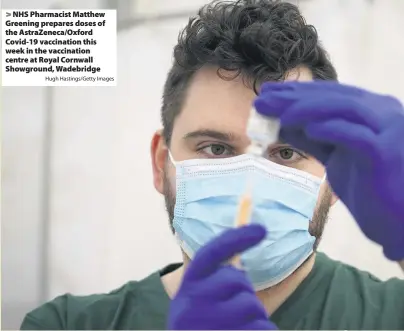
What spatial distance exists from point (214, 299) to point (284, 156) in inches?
12.2

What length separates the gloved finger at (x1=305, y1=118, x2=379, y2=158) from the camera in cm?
65

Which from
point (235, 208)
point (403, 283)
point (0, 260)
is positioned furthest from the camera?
point (0, 260)

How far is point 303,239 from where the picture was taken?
2.88 feet

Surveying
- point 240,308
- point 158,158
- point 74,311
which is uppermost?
point 158,158

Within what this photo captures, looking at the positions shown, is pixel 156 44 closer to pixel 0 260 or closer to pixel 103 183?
pixel 103 183

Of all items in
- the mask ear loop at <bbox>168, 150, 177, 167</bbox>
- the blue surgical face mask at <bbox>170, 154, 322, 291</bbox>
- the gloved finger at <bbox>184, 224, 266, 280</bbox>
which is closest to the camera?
the gloved finger at <bbox>184, 224, 266, 280</bbox>

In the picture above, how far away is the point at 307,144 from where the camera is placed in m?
0.73

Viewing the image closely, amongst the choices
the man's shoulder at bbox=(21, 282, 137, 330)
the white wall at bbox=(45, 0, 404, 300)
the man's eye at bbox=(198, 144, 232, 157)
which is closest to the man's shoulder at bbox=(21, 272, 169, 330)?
the man's shoulder at bbox=(21, 282, 137, 330)

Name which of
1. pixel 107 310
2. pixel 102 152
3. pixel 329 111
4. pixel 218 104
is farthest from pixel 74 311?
pixel 329 111

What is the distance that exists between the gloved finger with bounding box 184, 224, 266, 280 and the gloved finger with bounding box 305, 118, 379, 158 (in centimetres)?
12

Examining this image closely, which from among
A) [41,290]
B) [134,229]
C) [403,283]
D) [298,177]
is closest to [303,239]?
[298,177]

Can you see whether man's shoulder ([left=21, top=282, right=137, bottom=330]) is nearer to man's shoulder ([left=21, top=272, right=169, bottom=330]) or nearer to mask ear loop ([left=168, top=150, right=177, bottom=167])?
man's shoulder ([left=21, top=272, right=169, bottom=330])

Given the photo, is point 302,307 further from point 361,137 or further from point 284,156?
point 361,137

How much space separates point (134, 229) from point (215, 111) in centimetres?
32
